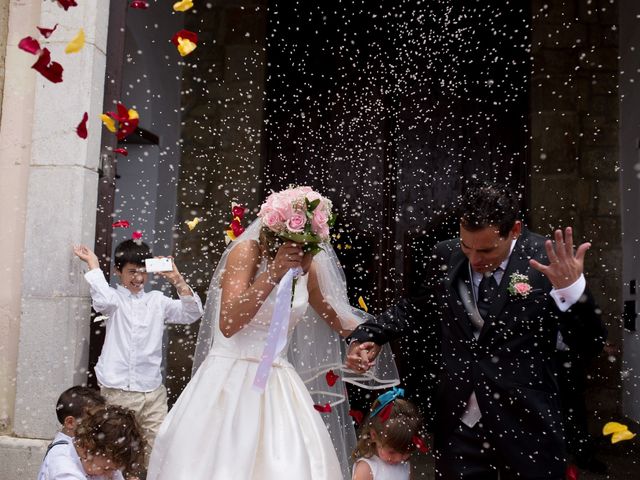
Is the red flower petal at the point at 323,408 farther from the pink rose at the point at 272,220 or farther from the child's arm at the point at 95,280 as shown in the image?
the child's arm at the point at 95,280

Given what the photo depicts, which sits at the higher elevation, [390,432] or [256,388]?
[256,388]

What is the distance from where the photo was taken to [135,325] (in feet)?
14.3

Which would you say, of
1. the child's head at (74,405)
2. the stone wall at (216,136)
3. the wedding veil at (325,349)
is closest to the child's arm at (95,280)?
the child's head at (74,405)

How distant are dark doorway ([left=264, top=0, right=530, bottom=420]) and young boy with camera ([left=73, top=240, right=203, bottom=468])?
2.28m

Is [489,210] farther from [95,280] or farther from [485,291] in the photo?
[95,280]

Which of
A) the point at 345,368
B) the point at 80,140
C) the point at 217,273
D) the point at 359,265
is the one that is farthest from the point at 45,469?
the point at 359,265

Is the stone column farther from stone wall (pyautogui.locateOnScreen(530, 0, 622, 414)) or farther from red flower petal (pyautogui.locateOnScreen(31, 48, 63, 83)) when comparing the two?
stone wall (pyautogui.locateOnScreen(530, 0, 622, 414))

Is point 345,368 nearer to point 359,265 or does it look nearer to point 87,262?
point 87,262

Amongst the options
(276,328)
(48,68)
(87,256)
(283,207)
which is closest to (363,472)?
(276,328)

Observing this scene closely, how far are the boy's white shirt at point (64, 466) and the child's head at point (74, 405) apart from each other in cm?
27

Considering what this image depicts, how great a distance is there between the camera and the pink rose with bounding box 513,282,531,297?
274 cm

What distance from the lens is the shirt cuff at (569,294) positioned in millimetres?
2580

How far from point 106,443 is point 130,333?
134 centimetres

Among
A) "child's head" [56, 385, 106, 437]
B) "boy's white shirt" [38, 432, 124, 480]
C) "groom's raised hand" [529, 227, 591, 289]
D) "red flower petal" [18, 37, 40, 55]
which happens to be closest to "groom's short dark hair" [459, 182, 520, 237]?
"groom's raised hand" [529, 227, 591, 289]
